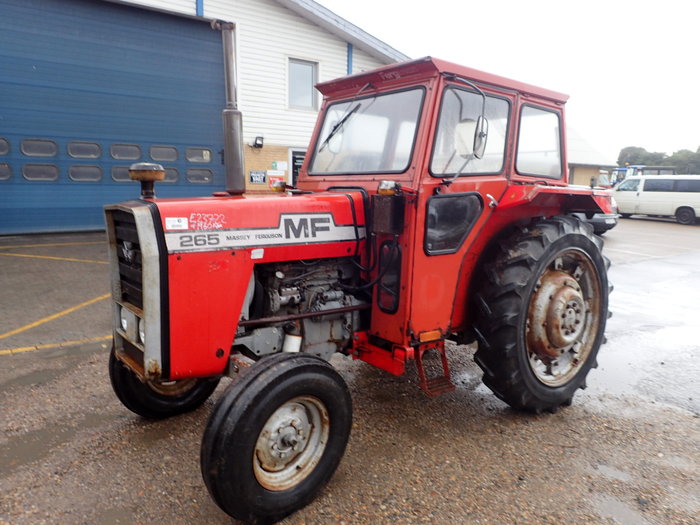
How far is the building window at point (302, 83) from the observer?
39.3 ft

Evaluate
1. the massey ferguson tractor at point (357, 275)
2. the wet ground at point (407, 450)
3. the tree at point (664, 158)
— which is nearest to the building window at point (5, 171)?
the wet ground at point (407, 450)

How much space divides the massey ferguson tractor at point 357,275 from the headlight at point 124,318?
0.08 feet

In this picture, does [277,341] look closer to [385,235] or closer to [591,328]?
[385,235]

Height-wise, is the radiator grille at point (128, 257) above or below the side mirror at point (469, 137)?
below

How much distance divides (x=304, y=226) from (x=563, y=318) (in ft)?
6.46

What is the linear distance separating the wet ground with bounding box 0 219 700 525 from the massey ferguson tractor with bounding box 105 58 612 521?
24 cm

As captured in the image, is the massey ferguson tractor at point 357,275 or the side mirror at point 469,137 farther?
the side mirror at point 469,137

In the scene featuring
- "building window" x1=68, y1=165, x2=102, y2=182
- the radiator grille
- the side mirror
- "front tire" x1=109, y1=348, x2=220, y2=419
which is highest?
the side mirror

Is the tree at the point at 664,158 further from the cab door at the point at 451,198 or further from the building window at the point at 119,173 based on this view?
the cab door at the point at 451,198

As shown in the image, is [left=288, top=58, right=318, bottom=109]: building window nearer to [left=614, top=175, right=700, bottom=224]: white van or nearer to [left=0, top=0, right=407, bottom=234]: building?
[left=0, top=0, right=407, bottom=234]: building

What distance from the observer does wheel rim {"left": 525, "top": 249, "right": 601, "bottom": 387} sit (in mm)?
3359

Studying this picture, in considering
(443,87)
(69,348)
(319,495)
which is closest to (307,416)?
(319,495)

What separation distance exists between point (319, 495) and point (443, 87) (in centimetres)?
239

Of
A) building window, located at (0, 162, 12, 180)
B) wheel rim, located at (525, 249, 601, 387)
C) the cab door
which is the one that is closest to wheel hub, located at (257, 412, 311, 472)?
the cab door
